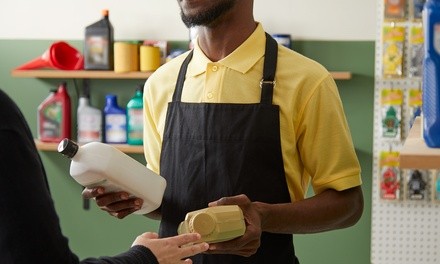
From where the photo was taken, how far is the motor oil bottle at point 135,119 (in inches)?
184

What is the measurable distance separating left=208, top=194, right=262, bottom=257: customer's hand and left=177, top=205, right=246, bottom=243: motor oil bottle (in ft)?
0.07

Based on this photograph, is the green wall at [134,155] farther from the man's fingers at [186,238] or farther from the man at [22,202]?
the man at [22,202]

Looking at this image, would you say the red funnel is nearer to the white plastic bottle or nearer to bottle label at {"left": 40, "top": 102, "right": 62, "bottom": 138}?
bottle label at {"left": 40, "top": 102, "right": 62, "bottom": 138}

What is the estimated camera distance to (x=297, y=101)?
2.28 meters

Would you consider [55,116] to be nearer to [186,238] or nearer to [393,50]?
[393,50]

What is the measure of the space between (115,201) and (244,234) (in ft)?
1.35

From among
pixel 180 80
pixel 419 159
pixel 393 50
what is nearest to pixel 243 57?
pixel 180 80

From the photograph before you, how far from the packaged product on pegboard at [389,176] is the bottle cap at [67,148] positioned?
281 centimetres

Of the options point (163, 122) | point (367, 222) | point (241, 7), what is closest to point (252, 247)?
point (163, 122)

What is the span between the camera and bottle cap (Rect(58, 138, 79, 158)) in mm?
1940

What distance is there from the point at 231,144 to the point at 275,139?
0.13m

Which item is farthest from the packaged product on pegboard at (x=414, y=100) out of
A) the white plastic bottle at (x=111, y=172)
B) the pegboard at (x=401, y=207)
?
the white plastic bottle at (x=111, y=172)

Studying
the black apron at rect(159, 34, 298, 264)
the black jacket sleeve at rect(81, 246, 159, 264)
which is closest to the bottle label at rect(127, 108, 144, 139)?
the black apron at rect(159, 34, 298, 264)

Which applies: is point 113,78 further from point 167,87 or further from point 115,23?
point 167,87
